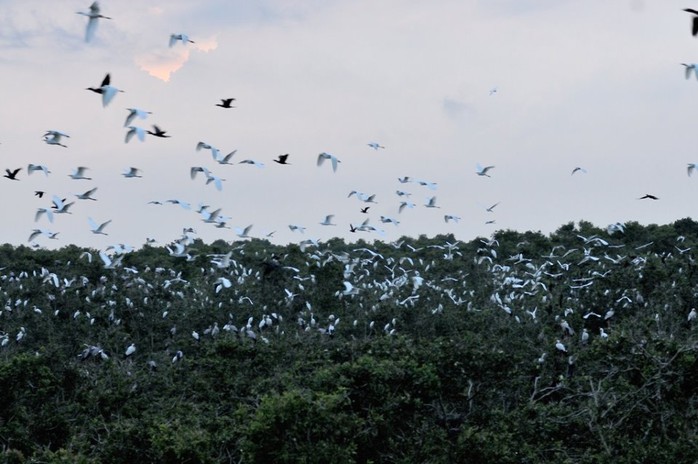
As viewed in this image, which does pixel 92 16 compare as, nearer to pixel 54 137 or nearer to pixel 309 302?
pixel 54 137

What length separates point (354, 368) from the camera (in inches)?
854

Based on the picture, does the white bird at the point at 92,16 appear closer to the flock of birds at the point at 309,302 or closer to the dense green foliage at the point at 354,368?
the dense green foliage at the point at 354,368

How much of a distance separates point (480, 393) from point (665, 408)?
3.66m

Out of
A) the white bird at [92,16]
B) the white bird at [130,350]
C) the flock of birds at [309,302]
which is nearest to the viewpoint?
the white bird at [92,16]

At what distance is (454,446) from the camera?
67.6 feet

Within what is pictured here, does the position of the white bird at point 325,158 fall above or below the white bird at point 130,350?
above

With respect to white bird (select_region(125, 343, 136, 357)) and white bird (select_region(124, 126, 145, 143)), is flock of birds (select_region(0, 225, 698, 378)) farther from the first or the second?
white bird (select_region(124, 126, 145, 143))

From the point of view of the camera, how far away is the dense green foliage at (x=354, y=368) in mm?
20969

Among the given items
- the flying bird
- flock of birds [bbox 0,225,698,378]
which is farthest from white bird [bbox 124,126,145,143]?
flock of birds [bbox 0,225,698,378]

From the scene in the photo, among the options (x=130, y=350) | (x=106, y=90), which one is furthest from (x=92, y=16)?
(x=130, y=350)

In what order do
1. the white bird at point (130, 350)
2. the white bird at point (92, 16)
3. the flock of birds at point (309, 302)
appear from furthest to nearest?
the white bird at point (130, 350), the flock of birds at point (309, 302), the white bird at point (92, 16)

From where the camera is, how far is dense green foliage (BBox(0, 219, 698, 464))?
68.8ft

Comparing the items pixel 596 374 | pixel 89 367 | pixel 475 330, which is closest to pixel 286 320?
pixel 475 330

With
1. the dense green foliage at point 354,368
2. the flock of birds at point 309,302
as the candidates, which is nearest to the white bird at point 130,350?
the flock of birds at point 309,302
